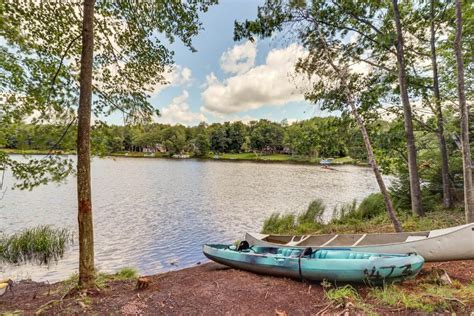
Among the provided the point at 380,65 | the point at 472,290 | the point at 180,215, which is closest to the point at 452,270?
the point at 472,290

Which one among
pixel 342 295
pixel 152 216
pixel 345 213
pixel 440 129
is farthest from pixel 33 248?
pixel 440 129

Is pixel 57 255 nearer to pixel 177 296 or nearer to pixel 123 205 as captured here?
pixel 177 296

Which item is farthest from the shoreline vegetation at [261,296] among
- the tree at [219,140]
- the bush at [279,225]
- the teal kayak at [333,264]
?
the tree at [219,140]

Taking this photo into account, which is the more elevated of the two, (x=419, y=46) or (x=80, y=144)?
(x=419, y=46)

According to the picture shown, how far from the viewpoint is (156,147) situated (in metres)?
94.6

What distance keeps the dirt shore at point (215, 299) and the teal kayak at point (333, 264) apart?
0.68 ft

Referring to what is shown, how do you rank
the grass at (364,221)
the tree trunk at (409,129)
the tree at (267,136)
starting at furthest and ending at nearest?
the tree at (267,136), the tree trunk at (409,129), the grass at (364,221)

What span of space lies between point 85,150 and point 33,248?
717 centimetres

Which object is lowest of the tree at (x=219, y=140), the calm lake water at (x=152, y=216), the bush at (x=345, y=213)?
the calm lake water at (x=152, y=216)

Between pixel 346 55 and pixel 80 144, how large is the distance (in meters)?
9.40

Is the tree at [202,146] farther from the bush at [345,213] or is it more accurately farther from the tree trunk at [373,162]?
the tree trunk at [373,162]

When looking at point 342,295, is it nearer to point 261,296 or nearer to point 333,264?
point 333,264

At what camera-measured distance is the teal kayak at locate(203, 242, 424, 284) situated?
4305mm

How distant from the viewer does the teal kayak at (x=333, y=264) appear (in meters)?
4.30
